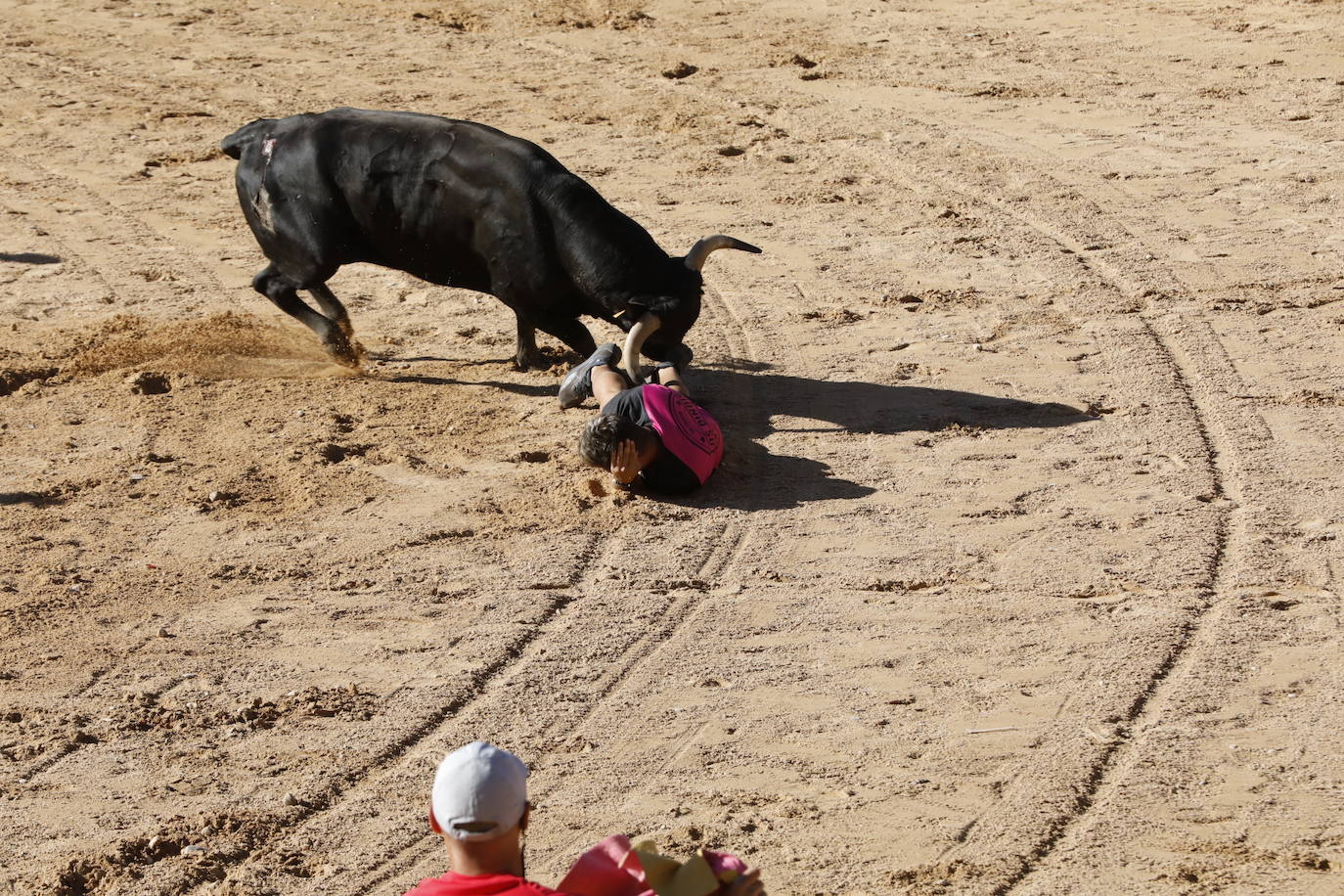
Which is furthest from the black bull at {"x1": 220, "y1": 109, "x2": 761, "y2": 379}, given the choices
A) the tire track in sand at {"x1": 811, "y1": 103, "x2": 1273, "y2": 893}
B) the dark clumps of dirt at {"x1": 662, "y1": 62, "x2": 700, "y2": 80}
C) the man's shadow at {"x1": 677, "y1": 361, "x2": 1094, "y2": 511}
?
the dark clumps of dirt at {"x1": 662, "y1": 62, "x2": 700, "y2": 80}

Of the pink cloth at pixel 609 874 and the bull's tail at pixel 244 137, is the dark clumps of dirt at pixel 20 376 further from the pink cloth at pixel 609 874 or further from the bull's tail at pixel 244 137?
the pink cloth at pixel 609 874

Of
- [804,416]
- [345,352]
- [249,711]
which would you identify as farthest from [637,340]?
[249,711]

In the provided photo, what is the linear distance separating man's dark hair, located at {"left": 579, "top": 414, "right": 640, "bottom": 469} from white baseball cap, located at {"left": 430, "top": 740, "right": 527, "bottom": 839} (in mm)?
4238

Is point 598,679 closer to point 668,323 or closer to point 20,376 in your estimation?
point 668,323

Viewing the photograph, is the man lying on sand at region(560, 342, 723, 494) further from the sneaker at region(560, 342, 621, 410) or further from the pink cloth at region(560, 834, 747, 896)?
the pink cloth at region(560, 834, 747, 896)

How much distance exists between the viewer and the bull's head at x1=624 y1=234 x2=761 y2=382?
834 cm

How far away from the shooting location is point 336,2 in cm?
1728

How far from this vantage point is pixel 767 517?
734 centimetres

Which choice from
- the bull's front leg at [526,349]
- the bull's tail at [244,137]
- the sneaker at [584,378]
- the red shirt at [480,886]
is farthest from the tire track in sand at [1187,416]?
the bull's tail at [244,137]

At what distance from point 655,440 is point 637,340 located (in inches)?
40.8

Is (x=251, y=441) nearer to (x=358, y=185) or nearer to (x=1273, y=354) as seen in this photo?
(x=358, y=185)

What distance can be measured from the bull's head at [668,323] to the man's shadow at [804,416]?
0.37 meters

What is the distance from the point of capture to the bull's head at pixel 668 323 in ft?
27.3

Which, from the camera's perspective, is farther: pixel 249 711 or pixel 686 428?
pixel 686 428
